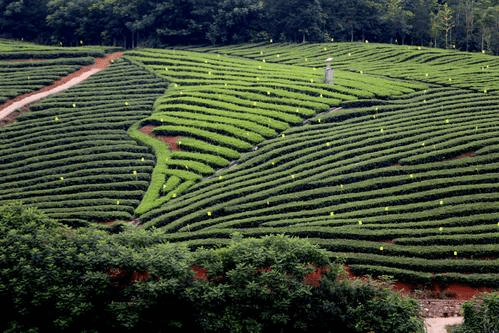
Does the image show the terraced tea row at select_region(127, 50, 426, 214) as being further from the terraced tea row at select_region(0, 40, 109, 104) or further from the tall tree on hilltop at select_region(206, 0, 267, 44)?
the tall tree on hilltop at select_region(206, 0, 267, 44)

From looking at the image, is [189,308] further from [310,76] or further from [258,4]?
[258,4]

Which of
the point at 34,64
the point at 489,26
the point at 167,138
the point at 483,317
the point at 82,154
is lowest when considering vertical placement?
the point at 483,317

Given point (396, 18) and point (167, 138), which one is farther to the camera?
point (396, 18)

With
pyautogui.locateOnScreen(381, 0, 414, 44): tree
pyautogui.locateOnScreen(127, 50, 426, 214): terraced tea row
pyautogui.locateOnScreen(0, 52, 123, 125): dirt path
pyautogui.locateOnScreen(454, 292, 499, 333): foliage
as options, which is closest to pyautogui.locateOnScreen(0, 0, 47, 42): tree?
pyautogui.locateOnScreen(0, 52, 123, 125): dirt path

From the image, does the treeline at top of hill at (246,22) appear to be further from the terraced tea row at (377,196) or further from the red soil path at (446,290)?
the red soil path at (446,290)

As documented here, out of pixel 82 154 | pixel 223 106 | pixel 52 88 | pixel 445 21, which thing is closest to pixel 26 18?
pixel 52 88

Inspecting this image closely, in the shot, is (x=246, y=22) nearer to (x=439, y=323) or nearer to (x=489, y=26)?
(x=489, y=26)

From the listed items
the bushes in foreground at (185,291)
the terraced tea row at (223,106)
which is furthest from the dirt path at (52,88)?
the bushes in foreground at (185,291)
